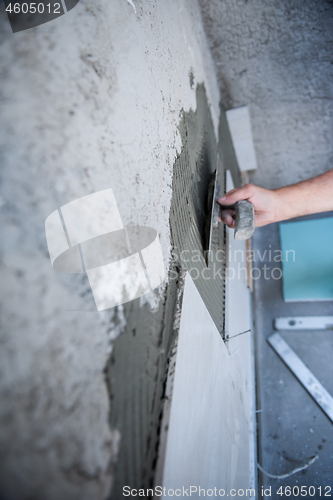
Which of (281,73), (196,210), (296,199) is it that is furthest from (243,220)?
(281,73)

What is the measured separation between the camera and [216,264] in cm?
106

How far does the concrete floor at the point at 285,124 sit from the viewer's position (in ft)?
4.52

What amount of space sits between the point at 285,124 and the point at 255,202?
3.66 ft

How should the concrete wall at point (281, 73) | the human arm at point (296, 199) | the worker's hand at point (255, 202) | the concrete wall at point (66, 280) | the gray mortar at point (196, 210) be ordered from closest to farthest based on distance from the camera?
the concrete wall at point (66, 280), the gray mortar at point (196, 210), the worker's hand at point (255, 202), the human arm at point (296, 199), the concrete wall at point (281, 73)

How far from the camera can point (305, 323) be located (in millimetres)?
1883

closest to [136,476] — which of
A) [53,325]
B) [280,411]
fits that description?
[53,325]

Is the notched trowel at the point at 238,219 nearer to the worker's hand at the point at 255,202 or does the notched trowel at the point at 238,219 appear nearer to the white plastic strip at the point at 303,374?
the worker's hand at the point at 255,202

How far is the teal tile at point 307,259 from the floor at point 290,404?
9cm

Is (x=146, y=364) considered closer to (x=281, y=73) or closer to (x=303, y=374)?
(x=303, y=374)

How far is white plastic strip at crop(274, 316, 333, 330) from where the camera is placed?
72.6 inches

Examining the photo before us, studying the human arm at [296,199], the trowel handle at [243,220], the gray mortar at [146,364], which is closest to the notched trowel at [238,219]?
the trowel handle at [243,220]

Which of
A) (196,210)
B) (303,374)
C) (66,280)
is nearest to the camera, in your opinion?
(66,280)

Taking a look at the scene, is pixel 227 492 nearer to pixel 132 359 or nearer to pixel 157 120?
pixel 132 359

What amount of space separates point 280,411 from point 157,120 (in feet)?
6.04
